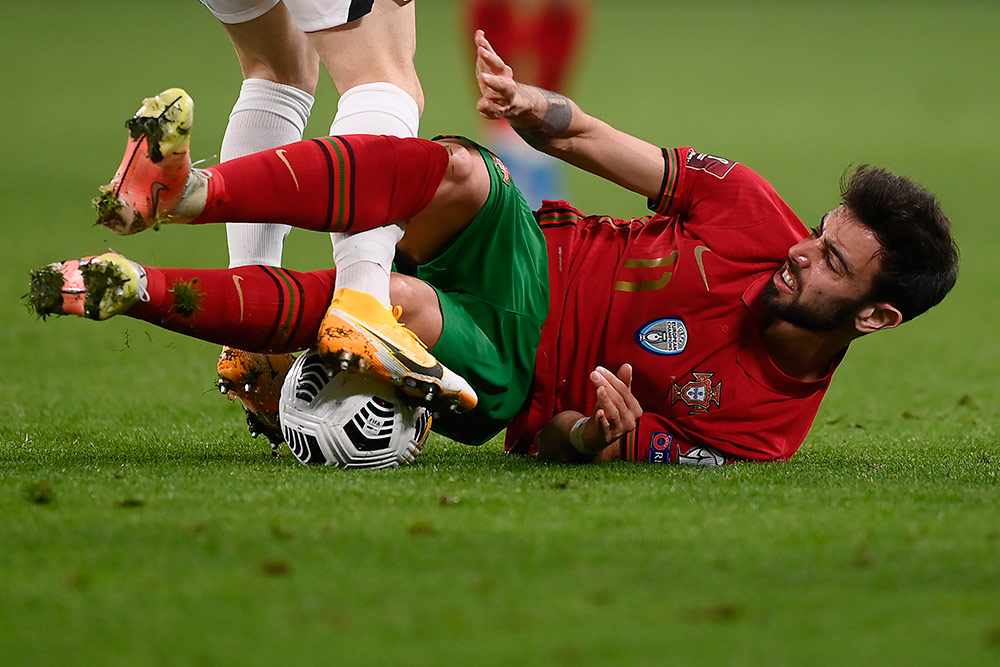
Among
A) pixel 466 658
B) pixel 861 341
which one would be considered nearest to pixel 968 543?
pixel 466 658

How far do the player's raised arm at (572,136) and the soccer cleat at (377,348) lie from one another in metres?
0.56

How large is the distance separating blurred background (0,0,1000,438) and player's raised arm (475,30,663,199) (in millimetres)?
1409

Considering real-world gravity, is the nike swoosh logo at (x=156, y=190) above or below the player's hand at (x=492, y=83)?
below

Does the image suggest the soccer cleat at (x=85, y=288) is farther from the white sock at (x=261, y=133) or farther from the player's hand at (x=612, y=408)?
the player's hand at (x=612, y=408)

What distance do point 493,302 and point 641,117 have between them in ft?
39.7

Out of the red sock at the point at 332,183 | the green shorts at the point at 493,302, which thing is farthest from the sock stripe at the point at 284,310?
the green shorts at the point at 493,302

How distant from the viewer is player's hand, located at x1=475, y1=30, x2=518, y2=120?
2893 millimetres

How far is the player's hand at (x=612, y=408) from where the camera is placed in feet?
9.27

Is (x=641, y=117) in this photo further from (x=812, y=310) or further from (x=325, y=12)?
(x=325, y=12)

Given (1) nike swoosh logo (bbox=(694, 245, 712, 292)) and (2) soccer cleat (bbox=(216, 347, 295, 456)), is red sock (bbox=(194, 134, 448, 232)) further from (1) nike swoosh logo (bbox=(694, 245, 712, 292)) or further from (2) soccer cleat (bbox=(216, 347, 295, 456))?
(1) nike swoosh logo (bbox=(694, 245, 712, 292))

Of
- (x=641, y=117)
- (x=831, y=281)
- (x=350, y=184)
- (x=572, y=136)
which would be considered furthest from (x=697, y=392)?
(x=641, y=117)

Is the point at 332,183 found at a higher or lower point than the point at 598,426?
higher

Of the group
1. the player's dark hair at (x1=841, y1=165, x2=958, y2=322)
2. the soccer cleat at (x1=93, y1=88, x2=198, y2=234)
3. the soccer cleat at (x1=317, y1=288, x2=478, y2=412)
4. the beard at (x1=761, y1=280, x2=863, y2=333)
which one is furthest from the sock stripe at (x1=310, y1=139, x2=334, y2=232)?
the player's dark hair at (x1=841, y1=165, x2=958, y2=322)

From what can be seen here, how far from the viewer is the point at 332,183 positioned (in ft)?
8.77
